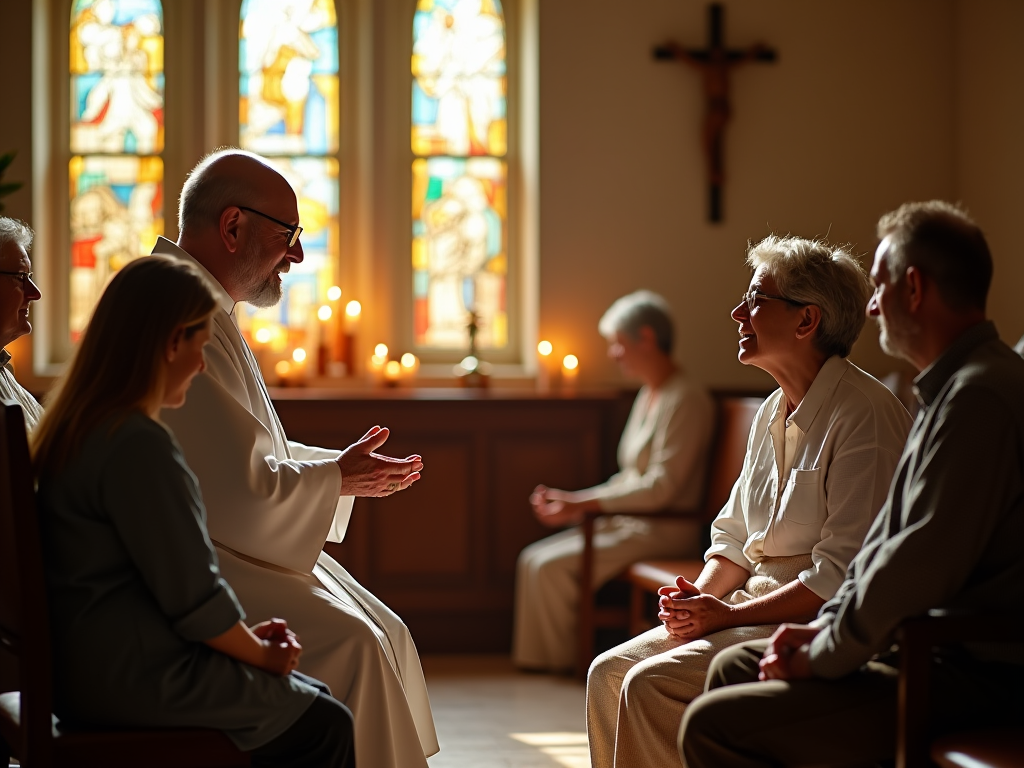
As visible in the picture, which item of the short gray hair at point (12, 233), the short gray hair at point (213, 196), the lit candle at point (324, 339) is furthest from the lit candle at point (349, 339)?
the short gray hair at point (213, 196)

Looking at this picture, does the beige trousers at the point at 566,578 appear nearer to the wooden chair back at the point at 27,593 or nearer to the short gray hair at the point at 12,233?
the short gray hair at the point at 12,233

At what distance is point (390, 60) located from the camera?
20.0 ft

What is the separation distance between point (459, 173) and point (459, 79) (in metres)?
0.50

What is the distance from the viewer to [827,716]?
2201 millimetres

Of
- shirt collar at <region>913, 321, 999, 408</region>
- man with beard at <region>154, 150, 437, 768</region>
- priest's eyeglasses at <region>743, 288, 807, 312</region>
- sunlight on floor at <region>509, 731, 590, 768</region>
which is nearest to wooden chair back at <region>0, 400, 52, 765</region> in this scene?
man with beard at <region>154, 150, 437, 768</region>

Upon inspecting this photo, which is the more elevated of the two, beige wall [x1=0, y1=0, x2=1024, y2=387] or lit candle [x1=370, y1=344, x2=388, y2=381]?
beige wall [x1=0, y1=0, x2=1024, y2=387]

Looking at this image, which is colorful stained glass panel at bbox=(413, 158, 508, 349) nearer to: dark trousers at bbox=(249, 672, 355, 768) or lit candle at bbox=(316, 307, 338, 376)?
lit candle at bbox=(316, 307, 338, 376)

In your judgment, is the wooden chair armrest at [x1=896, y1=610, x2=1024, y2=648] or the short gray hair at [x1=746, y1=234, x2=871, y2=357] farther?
the short gray hair at [x1=746, y1=234, x2=871, y2=357]

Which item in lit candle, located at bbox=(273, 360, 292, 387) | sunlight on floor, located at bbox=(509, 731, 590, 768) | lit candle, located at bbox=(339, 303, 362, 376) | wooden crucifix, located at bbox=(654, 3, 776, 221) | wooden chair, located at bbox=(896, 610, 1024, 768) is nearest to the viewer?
wooden chair, located at bbox=(896, 610, 1024, 768)

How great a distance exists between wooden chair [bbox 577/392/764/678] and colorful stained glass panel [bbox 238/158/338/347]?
2.01 metres

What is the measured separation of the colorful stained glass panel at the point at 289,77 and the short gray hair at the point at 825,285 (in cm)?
389

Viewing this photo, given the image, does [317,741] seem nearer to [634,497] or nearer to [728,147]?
[634,497]

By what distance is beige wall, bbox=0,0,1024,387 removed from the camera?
5.94m

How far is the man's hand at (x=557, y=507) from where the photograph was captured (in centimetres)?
514
